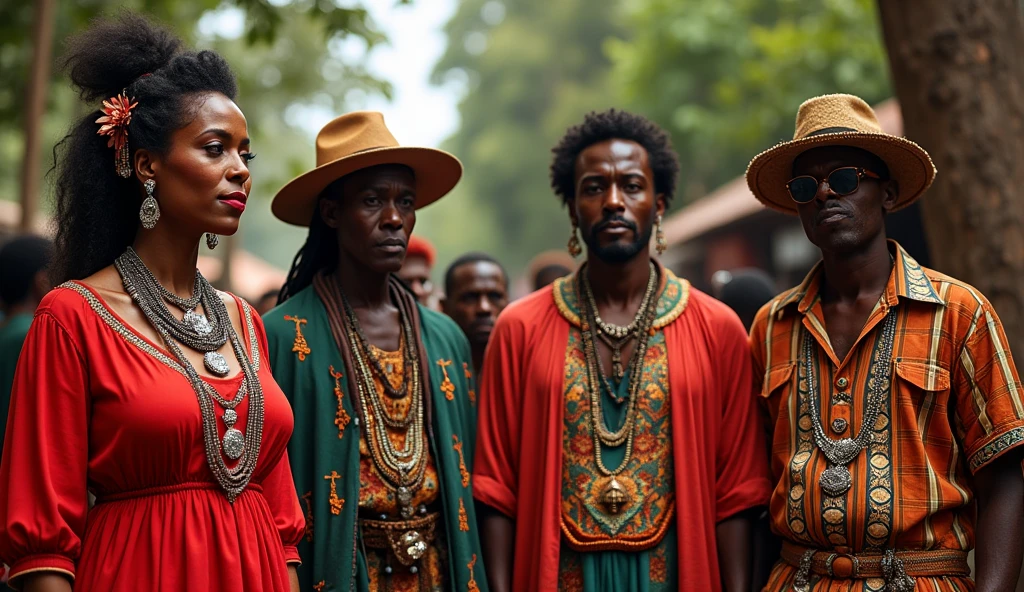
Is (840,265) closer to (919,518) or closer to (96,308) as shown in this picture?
(919,518)

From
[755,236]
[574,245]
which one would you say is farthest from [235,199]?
[755,236]

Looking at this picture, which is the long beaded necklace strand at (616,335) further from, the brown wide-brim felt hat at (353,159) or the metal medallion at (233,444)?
the metal medallion at (233,444)

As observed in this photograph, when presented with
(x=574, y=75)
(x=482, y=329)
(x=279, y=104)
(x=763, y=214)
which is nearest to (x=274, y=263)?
(x=574, y=75)

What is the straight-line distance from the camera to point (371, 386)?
4.53 metres

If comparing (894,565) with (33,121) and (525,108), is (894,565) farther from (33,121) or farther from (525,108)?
(525,108)

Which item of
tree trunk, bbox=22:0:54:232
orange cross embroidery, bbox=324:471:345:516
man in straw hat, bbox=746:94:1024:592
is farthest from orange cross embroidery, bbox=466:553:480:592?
A: tree trunk, bbox=22:0:54:232

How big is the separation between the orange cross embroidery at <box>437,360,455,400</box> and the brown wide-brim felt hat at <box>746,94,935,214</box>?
1.57 meters

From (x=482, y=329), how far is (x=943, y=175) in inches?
107

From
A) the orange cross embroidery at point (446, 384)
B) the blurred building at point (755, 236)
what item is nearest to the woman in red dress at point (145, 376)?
the orange cross embroidery at point (446, 384)

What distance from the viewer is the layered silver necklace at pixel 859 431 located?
382cm

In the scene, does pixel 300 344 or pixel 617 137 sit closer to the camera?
pixel 300 344

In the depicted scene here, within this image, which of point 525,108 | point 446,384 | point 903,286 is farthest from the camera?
point 525,108

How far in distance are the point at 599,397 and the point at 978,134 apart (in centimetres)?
254

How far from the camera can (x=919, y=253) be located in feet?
44.0
